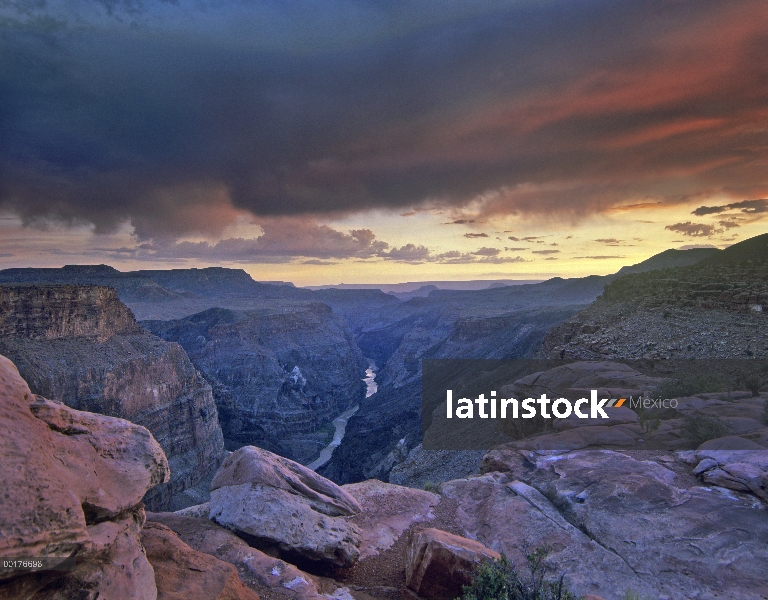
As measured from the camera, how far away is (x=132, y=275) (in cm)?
13962

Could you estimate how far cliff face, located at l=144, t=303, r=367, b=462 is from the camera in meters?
71.2

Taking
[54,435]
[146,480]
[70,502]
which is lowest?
[146,480]

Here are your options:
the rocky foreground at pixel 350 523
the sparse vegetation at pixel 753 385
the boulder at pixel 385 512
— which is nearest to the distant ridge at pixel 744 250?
the sparse vegetation at pixel 753 385

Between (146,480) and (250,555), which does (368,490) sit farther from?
(146,480)

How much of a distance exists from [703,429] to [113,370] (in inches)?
1877

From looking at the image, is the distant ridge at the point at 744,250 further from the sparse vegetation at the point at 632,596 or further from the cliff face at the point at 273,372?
the cliff face at the point at 273,372

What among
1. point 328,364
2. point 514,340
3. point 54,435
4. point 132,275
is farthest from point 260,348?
point 54,435

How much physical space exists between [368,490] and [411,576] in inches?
202

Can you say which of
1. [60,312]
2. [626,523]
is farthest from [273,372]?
[626,523]

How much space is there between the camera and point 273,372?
83.4 metres

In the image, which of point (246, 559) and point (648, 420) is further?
point (648, 420)

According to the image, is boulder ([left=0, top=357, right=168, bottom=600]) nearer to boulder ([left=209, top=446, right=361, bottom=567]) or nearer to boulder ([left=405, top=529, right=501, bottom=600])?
boulder ([left=209, top=446, right=361, bottom=567])

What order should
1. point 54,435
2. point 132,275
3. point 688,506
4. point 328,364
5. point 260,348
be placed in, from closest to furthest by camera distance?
point 54,435 → point 688,506 → point 260,348 → point 328,364 → point 132,275

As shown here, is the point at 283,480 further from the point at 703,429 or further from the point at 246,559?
the point at 703,429
